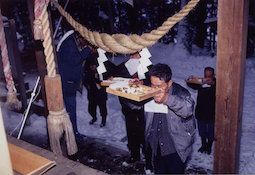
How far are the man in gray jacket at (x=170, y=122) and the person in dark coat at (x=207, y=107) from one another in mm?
1678

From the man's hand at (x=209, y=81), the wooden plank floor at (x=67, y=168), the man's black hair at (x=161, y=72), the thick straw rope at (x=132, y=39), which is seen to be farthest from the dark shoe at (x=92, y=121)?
the wooden plank floor at (x=67, y=168)

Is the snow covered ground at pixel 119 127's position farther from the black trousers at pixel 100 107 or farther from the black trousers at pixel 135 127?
the black trousers at pixel 135 127

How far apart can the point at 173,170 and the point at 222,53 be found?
2.50m

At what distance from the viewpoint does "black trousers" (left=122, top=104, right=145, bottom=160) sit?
509 centimetres

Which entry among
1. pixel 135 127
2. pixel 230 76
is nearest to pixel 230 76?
pixel 230 76

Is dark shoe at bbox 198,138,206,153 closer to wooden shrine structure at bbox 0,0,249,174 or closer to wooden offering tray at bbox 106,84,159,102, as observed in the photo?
wooden offering tray at bbox 106,84,159,102

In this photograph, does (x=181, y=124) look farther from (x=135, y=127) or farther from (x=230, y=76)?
(x=230, y=76)

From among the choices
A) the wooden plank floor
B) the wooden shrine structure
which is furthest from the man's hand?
the wooden plank floor

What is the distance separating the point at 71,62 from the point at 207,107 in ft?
10.9

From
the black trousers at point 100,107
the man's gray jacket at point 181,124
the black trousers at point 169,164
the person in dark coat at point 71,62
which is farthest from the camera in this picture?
the black trousers at point 100,107

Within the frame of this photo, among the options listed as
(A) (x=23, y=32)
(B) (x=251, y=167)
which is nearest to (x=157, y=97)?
(B) (x=251, y=167)

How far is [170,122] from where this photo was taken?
3670 mm

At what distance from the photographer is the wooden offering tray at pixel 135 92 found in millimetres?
3426

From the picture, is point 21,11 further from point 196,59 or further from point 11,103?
point 11,103
